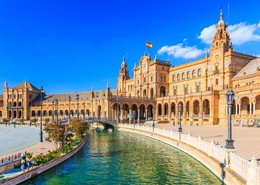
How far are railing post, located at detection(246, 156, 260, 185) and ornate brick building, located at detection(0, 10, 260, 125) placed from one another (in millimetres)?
34004

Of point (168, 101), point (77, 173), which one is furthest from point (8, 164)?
point (168, 101)

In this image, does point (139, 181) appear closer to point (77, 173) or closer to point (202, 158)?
point (77, 173)

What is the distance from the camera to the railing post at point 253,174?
1000 centimetres

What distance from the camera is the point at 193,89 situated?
7306cm

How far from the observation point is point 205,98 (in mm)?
59875

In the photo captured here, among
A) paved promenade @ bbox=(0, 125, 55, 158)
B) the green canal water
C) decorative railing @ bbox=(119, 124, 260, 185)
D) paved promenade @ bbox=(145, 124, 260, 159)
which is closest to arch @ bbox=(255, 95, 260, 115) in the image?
paved promenade @ bbox=(145, 124, 260, 159)

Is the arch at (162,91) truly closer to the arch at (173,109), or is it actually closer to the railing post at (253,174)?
the arch at (173,109)

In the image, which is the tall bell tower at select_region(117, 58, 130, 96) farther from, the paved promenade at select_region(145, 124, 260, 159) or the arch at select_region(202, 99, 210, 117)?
the paved promenade at select_region(145, 124, 260, 159)

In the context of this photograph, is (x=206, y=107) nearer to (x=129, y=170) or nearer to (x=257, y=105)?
(x=257, y=105)

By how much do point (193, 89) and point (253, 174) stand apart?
212 ft

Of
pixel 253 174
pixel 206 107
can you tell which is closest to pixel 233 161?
pixel 253 174

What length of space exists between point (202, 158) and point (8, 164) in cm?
1440

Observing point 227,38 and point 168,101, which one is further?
point 168,101

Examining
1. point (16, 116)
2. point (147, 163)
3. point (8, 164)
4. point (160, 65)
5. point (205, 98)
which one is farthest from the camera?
point (16, 116)
